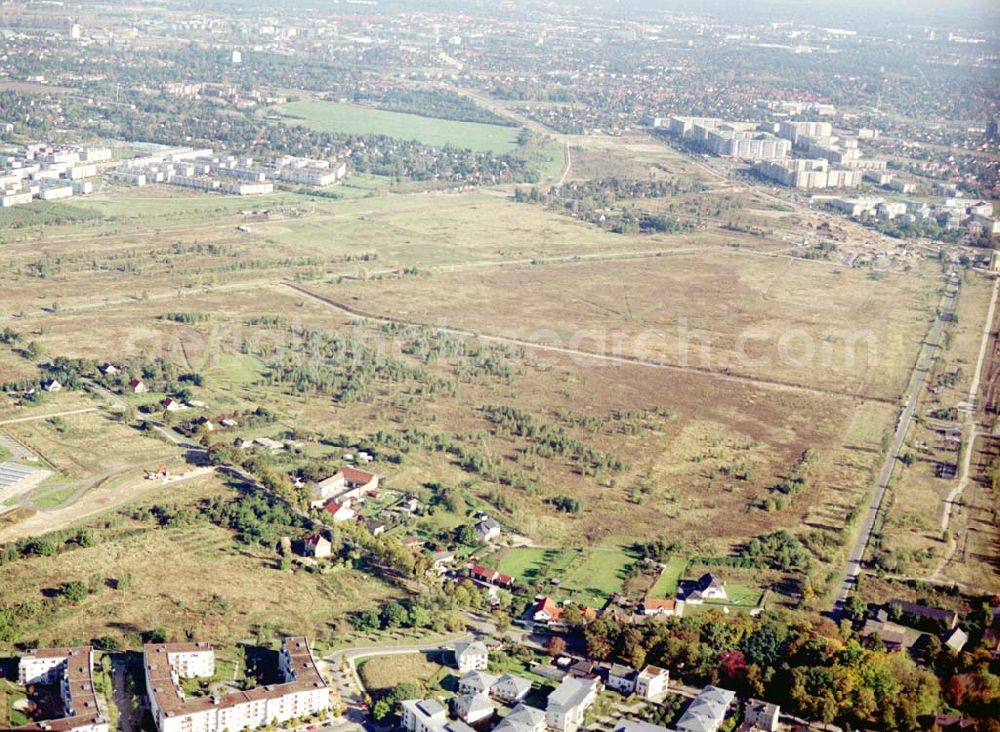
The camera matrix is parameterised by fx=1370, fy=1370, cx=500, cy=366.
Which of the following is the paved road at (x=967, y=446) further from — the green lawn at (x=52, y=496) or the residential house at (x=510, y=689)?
the green lawn at (x=52, y=496)

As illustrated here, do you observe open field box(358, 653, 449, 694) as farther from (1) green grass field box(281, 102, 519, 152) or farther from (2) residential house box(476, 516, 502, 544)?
(1) green grass field box(281, 102, 519, 152)

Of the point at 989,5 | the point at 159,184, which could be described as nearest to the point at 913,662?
the point at 989,5

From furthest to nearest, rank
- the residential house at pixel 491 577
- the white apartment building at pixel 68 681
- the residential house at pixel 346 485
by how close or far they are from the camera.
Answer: the residential house at pixel 346 485 < the residential house at pixel 491 577 < the white apartment building at pixel 68 681

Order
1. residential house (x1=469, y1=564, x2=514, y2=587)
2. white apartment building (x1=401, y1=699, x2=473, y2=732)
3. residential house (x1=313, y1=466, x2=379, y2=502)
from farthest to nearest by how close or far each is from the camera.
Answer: residential house (x1=313, y1=466, x2=379, y2=502) → residential house (x1=469, y1=564, x2=514, y2=587) → white apartment building (x1=401, y1=699, x2=473, y2=732)

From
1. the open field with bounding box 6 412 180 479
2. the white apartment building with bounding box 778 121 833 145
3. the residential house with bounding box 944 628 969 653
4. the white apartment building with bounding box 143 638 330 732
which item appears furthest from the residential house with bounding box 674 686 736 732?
the white apartment building with bounding box 778 121 833 145

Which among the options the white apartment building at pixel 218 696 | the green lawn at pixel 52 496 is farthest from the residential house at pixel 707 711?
the green lawn at pixel 52 496

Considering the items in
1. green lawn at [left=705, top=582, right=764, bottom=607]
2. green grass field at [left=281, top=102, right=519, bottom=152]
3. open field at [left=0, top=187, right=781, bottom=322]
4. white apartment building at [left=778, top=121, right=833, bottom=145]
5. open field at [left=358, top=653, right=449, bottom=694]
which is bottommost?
green lawn at [left=705, top=582, right=764, bottom=607]
